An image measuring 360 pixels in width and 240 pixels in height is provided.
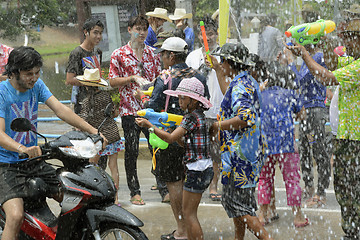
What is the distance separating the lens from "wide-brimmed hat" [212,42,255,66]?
15.6 feet

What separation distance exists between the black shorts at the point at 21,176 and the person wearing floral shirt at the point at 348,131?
7.45 ft

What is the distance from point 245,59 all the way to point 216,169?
2626 millimetres

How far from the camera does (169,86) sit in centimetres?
537

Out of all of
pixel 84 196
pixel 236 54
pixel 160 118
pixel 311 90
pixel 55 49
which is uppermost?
pixel 236 54

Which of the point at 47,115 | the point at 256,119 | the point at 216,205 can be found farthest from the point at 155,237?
the point at 47,115

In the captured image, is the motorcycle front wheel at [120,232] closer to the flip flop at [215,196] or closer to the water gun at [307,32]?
the water gun at [307,32]

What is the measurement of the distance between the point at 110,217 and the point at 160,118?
122cm

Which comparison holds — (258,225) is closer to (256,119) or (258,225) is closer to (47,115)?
(256,119)

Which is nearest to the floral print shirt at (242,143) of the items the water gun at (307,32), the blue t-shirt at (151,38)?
the water gun at (307,32)

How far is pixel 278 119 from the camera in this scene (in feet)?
19.1

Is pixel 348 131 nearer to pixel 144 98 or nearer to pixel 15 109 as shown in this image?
pixel 144 98

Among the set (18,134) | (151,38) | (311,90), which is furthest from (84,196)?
(151,38)

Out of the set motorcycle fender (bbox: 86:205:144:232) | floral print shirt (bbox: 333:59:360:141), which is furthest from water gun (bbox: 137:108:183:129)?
floral print shirt (bbox: 333:59:360:141)

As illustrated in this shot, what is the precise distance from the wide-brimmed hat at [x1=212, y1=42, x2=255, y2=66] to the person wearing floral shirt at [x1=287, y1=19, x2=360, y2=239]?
0.38m
